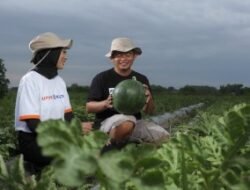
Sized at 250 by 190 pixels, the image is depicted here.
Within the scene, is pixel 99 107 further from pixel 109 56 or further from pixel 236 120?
pixel 236 120

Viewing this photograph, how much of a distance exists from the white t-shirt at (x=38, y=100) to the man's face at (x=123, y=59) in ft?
4.05

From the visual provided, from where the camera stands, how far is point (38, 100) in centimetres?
521

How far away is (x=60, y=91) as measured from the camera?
547 centimetres

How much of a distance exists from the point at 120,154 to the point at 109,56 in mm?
5931

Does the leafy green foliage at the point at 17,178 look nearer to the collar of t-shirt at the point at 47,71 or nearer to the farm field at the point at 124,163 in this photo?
the farm field at the point at 124,163

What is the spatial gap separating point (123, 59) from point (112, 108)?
58 centimetres

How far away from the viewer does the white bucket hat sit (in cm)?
550

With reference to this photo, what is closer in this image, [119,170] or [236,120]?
[119,170]

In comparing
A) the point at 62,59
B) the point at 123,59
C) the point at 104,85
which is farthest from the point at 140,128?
the point at 62,59

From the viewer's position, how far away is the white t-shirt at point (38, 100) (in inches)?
204

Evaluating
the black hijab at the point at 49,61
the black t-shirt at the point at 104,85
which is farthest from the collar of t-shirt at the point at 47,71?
the black t-shirt at the point at 104,85

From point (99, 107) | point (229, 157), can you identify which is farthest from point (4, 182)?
point (99, 107)

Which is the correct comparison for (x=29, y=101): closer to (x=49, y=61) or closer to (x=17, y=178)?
(x=49, y=61)

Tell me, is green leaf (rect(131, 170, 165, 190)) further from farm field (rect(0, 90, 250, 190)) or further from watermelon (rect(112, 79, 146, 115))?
watermelon (rect(112, 79, 146, 115))
